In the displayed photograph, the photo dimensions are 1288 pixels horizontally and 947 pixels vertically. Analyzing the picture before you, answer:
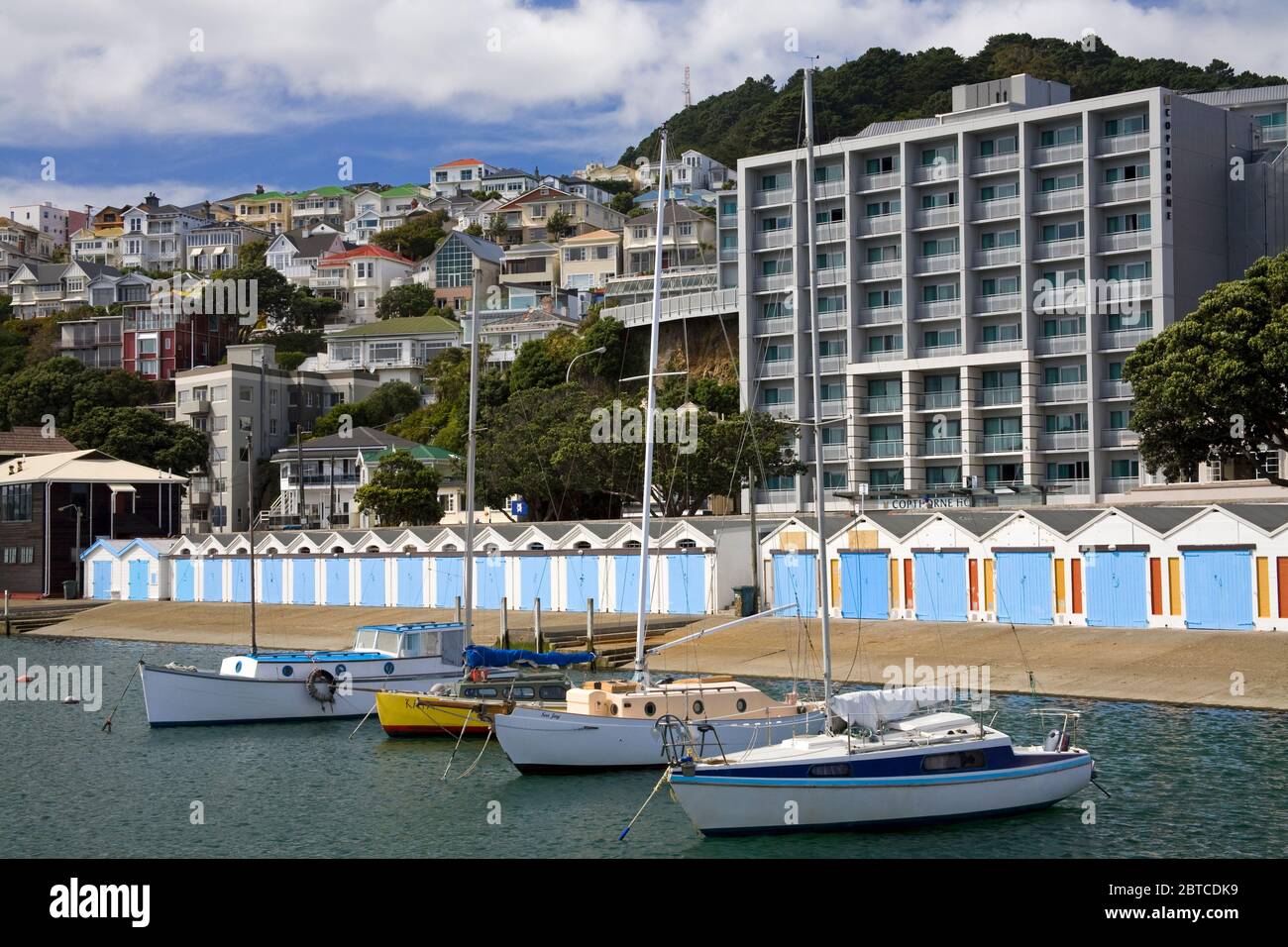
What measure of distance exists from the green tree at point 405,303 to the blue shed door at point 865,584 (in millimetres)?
128942

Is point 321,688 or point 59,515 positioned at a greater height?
point 59,515

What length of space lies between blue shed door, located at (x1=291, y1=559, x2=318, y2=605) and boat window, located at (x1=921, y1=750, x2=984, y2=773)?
212 ft

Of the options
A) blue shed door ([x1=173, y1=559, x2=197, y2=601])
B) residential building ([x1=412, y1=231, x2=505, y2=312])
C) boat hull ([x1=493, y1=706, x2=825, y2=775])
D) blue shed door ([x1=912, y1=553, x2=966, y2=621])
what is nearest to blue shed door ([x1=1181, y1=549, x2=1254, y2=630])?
blue shed door ([x1=912, y1=553, x2=966, y2=621])

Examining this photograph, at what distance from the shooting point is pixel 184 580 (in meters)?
97.2

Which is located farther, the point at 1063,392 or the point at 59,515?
the point at 59,515

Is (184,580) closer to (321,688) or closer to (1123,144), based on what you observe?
(321,688)

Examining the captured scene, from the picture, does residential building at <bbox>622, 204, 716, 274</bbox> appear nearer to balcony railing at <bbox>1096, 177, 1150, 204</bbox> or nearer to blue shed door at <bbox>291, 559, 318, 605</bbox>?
balcony railing at <bbox>1096, 177, 1150, 204</bbox>

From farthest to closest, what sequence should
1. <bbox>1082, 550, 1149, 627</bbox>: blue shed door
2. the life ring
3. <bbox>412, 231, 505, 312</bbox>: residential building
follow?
<bbox>412, 231, 505, 312</bbox>: residential building, <bbox>1082, 550, 1149, 627</bbox>: blue shed door, the life ring

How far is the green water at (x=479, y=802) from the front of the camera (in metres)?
27.7

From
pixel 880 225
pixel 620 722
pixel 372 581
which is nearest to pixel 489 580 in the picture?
pixel 372 581

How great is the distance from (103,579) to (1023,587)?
7279cm

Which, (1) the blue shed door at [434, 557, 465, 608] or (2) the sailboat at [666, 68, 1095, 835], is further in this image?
(1) the blue shed door at [434, 557, 465, 608]

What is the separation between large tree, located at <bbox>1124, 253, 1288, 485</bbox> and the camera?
62562 mm
